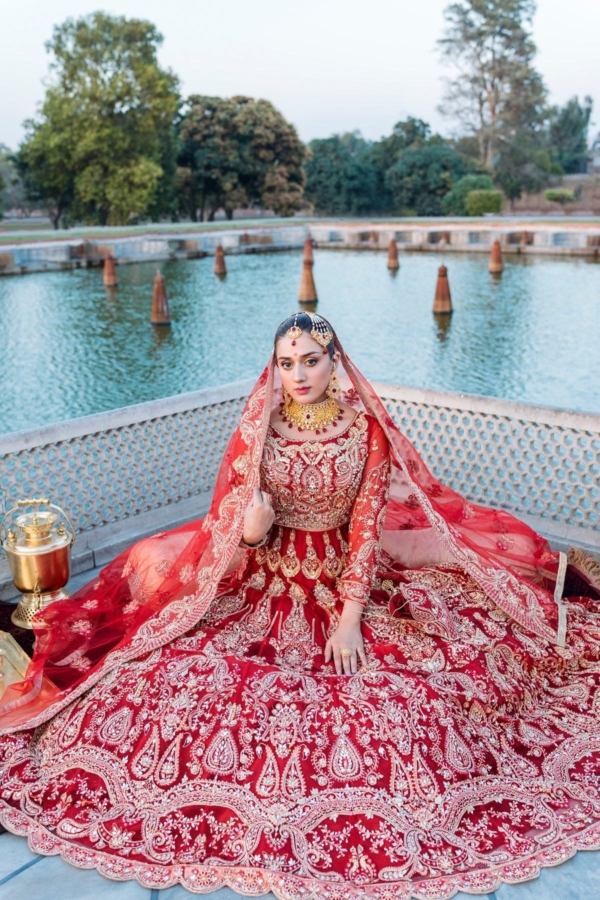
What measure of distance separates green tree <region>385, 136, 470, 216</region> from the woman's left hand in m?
29.3

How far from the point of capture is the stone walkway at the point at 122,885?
72.2 inches

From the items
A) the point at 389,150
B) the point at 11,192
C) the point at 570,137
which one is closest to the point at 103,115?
the point at 11,192

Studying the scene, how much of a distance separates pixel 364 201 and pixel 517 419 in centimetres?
3049

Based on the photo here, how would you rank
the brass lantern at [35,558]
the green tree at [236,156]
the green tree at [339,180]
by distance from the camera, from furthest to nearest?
the green tree at [339,180], the green tree at [236,156], the brass lantern at [35,558]

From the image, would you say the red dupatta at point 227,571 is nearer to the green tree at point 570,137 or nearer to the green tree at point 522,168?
the green tree at point 522,168

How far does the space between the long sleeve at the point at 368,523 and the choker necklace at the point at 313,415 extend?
0.43 ft

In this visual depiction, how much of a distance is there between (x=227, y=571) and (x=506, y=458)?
173cm

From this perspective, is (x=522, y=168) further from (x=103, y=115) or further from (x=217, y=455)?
(x=217, y=455)

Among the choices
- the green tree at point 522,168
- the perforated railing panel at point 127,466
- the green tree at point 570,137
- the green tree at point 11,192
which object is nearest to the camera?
the perforated railing panel at point 127,466

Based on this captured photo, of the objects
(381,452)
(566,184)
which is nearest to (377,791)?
(381,452)

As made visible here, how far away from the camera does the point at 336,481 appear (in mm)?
2480

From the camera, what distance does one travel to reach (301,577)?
2.55m

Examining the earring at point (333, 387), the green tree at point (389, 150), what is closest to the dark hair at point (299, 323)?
the earring at point (333, 387)

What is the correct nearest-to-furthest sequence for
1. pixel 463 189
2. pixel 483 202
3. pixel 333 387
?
pixel 333 387 → pixel 483 202 → pixel 463 189
